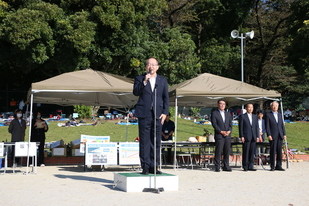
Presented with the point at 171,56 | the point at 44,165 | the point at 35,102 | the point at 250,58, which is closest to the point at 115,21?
the point at 171,56

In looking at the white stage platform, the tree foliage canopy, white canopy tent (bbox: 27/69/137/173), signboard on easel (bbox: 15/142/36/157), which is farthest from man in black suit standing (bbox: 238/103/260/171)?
the tree foliage canopy

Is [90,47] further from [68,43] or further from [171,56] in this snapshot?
[171,56]

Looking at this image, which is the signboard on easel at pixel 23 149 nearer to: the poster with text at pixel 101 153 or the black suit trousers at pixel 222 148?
the poster with text at pixel 101 153

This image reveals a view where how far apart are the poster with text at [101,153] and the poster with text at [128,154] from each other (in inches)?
6.7

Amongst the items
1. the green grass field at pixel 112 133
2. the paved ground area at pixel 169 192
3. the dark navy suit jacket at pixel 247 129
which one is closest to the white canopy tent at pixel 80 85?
the paved ground area at pixel 169 192

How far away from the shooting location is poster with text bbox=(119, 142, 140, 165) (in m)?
12.4

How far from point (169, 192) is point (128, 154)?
4705 mm

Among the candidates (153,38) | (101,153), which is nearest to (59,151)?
(101,153)

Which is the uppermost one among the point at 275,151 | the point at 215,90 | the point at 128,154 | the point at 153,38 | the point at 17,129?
the point at 153,38

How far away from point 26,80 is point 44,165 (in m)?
23.0

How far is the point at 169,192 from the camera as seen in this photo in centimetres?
785

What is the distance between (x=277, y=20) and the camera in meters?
39.8

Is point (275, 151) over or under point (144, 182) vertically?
over

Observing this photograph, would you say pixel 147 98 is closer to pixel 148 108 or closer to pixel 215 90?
pixel 148 108
